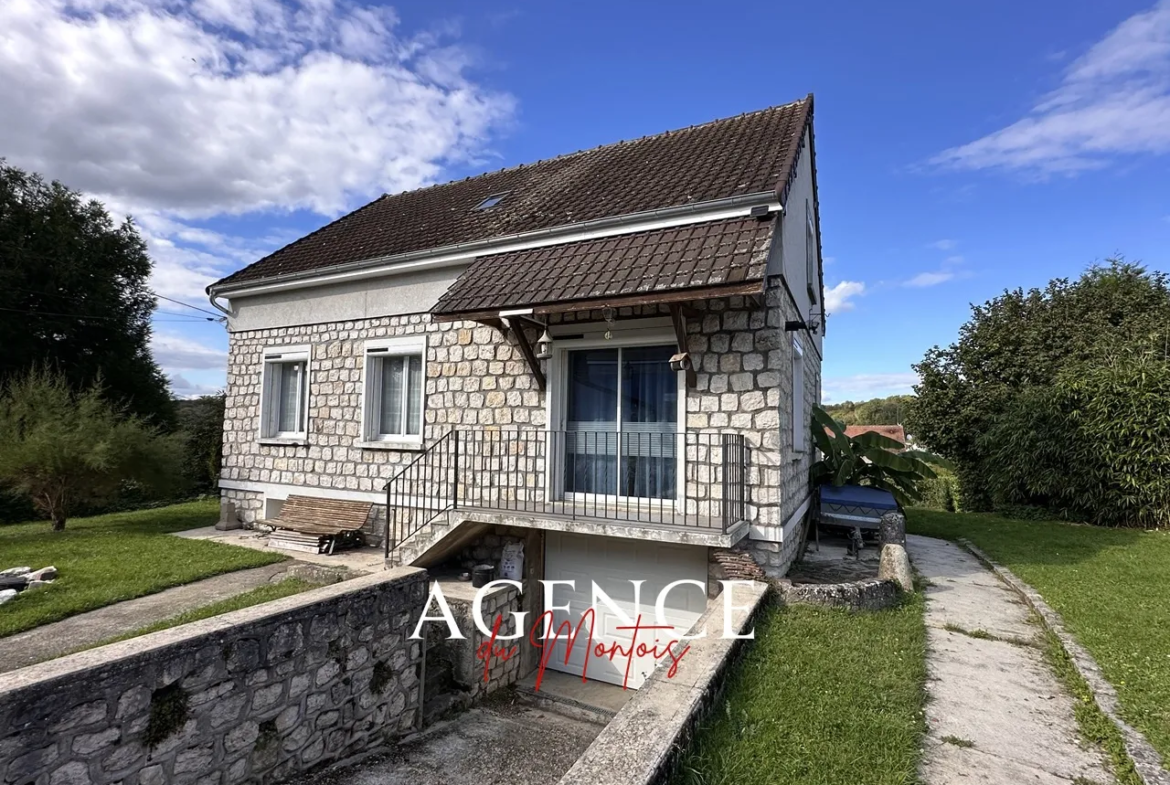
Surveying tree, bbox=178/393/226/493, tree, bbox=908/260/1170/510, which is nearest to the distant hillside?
tree, bbox=908/260/1170/510

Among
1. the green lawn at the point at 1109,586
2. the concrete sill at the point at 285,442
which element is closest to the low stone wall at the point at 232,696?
the concrete sill at the point at 285,442

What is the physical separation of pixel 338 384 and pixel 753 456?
7606 mm

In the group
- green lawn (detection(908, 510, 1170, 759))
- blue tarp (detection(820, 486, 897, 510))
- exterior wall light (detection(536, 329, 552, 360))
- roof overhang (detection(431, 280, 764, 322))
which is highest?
roof overhang (detection(431, 280, 764, 322))

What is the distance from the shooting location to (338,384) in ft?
34.1

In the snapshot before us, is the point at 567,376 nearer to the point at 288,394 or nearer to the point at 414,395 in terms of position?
the point at 414,395

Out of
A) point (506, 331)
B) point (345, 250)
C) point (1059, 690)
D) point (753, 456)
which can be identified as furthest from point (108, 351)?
point (1059, 690)

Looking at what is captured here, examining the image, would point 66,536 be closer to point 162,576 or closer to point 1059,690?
point 162,576

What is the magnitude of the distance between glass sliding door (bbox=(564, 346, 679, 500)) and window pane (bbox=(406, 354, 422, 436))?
3124mm

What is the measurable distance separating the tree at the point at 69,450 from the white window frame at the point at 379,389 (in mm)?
5614

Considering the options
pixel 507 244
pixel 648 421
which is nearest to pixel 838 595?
pixel 648 421

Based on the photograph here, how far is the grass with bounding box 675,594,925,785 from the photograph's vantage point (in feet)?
11.3

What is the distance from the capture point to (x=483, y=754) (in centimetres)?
558

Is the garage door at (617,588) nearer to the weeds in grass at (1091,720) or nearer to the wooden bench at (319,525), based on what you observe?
the weeds in grass at (1091,720)

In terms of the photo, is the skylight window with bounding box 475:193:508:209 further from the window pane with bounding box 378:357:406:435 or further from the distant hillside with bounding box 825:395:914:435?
the distant hillside with bounding box 825:395:914:435
